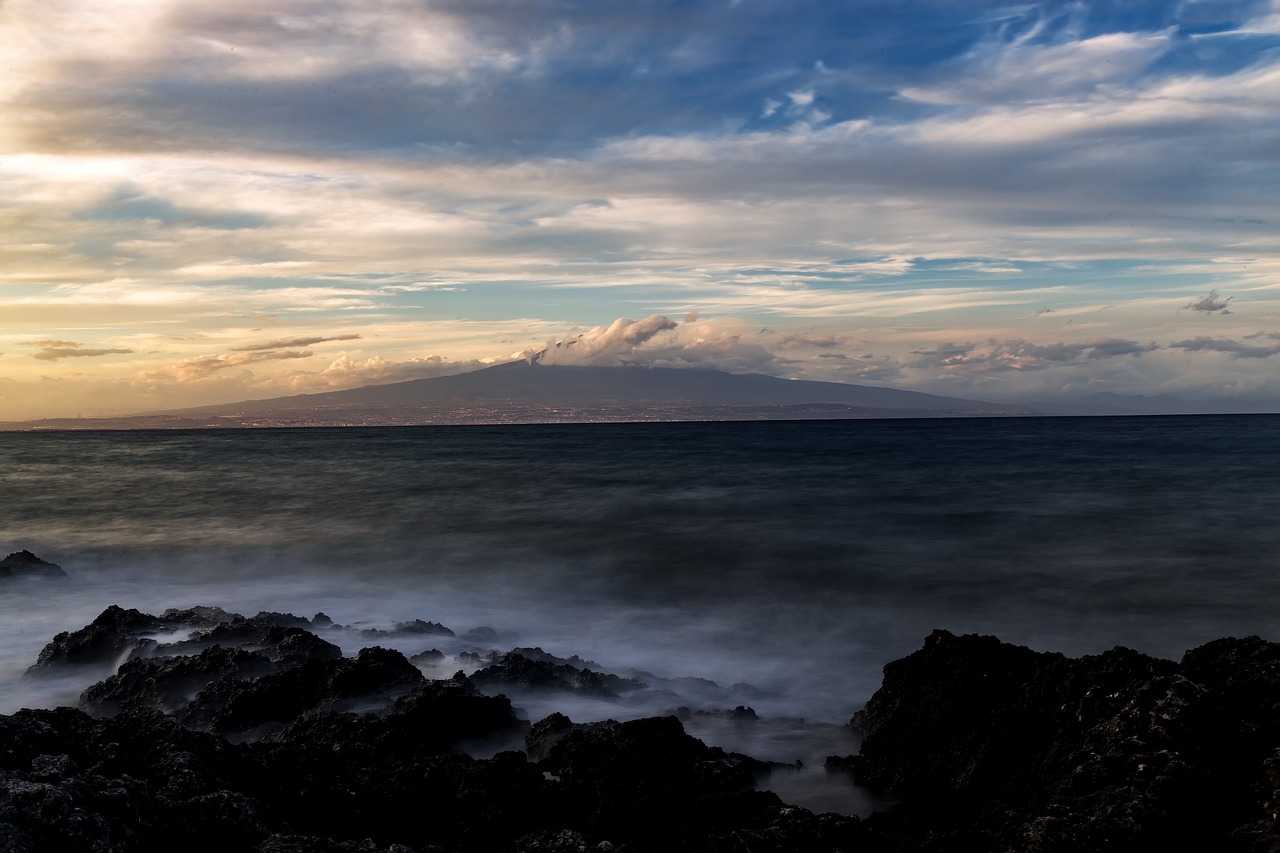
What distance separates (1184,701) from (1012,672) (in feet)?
8.17

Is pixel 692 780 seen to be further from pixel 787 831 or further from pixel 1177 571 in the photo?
pixel 1177 571

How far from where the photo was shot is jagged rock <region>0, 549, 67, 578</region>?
20.5 meters

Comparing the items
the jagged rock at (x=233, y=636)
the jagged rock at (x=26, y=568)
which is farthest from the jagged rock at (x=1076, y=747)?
the jagged rock at (x=26, y=568)

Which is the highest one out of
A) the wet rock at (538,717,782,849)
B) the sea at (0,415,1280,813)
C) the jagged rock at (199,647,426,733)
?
the wet rock at (538,717,782,849)

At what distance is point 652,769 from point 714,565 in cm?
1515

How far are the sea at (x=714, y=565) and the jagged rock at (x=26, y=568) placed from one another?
713 mm

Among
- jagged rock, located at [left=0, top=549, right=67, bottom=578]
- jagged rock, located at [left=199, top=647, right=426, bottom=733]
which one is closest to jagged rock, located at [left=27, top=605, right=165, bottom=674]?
jagged rock, located at [left=199, top=647, right=426, bottom=733]

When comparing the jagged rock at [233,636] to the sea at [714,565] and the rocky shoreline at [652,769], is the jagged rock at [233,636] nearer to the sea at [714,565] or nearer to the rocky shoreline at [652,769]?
the sea at [714,565]

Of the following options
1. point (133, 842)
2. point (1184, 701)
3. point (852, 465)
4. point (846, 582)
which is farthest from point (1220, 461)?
point (133, 842)

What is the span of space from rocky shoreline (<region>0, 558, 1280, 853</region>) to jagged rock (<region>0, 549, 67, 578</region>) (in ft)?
41.7

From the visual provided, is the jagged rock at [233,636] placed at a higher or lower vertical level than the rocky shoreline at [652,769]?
lower

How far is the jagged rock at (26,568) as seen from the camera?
20.5 m

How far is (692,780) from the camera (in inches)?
297

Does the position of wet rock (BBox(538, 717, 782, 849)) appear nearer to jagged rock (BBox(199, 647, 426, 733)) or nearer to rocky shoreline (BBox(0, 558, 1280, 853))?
rocky shoreline (BBox(0, 558, 1280, 853))
